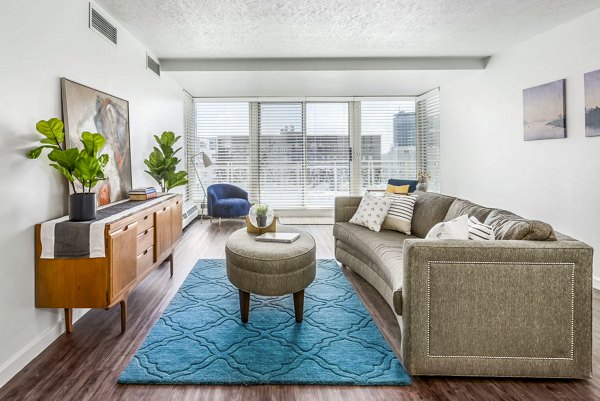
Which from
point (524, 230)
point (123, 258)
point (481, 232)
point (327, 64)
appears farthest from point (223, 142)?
point (524, 230)

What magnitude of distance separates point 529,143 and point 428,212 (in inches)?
73.6

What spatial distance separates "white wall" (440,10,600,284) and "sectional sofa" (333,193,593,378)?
2088 mm

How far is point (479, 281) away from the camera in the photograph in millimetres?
1939

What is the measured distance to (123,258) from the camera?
2527 millimetres

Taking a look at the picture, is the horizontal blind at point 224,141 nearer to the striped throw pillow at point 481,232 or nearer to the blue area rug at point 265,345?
the blue area rug at point 265,345

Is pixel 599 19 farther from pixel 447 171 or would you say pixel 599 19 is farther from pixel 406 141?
pixel 406 141

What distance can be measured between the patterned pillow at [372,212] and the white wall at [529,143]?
187 cm

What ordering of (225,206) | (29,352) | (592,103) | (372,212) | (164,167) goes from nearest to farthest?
(29,352) → (592,103) → (372,212) → (164,167) → (225,206)

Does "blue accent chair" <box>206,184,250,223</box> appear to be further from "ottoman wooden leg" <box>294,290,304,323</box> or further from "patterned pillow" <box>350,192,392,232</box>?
"ottoman wooden leg" <box>294,290,304,323</box>

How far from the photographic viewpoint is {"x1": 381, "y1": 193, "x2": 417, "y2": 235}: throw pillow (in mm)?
3645

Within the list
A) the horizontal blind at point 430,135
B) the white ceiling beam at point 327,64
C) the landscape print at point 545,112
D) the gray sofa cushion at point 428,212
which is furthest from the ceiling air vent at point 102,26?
the horizontal blind at point 430,135


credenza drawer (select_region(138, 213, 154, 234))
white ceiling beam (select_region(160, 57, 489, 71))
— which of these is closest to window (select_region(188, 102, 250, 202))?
white ceiling beam (select_region(160, 57, 489, 71))

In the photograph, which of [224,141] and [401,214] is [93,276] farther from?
[224,141]

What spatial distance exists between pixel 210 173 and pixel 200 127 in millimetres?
1002
